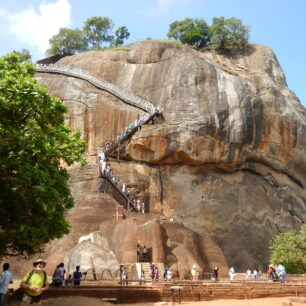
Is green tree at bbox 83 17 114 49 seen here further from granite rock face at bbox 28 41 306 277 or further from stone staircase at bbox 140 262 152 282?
stone staircase at bbox 140 262 152 282

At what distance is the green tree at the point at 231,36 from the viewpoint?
2067 inches

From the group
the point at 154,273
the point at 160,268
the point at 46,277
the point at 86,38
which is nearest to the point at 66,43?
the point at 86,38

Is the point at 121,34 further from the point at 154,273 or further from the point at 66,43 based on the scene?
the point at 154,273

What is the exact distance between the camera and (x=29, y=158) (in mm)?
15062

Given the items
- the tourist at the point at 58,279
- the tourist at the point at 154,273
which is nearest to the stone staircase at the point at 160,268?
the tourist at the point at 154,273

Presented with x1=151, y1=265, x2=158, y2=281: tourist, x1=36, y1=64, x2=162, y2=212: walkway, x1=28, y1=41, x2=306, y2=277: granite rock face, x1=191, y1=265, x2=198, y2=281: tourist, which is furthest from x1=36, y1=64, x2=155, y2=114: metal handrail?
x1=151, y1=265, x2=158, y2=281: tourist

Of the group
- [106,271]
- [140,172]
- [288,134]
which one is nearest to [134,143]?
[140,172]

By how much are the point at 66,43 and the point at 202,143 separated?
29490 millimetres

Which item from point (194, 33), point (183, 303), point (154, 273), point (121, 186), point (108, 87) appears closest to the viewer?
point (183, 303)

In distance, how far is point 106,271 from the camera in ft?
76.1

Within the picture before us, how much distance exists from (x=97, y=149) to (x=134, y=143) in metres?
3.14

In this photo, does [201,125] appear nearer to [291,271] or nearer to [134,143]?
[134,143]

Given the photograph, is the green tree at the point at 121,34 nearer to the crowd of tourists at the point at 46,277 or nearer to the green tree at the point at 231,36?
the green tree at the point at 231,36

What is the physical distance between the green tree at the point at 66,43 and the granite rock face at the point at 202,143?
15908 mm
